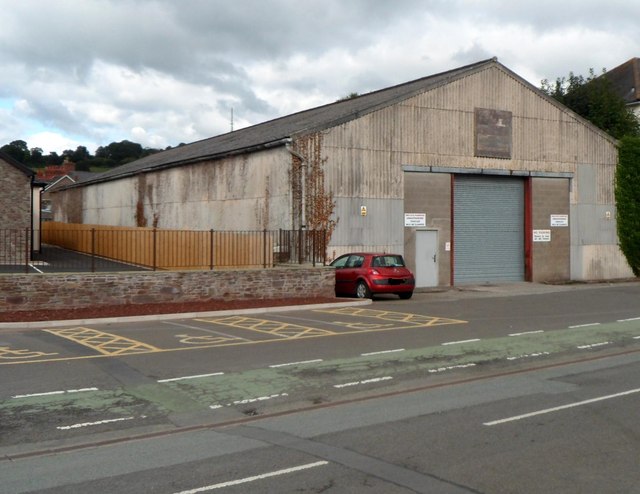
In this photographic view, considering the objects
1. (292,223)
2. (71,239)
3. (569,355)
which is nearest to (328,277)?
(292,223)

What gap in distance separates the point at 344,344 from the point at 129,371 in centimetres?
435

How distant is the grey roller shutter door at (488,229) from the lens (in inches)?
1201

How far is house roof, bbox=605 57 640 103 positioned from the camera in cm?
6205

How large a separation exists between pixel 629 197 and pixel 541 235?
5473mm

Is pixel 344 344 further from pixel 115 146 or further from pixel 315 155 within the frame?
pixel 115 146

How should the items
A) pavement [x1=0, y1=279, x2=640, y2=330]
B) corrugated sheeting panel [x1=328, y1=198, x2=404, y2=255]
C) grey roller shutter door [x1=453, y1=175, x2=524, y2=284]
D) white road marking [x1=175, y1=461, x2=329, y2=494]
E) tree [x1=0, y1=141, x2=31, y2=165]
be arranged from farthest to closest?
1. tree [x1=0, y1=141, x2=31, y2=165]
2. grey roller shutter door [x1=453, y1=175, x2=524, y2=284]
3. corrugated sheeting panel [x1=328, y1=198, x2=404, y2=255]
4. pavement [x1=0, y1=279, x2=640, y2=330]
5. white road marking [x1=175, y1=461, x2=329, y2=494]

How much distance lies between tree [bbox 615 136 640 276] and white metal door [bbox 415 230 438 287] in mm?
10599

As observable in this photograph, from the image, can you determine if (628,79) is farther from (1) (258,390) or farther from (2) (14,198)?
(1) (258,390)

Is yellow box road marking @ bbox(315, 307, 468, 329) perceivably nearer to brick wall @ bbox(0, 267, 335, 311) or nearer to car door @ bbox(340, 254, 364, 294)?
brick wall @ bbox(0, 267, 335, 311)

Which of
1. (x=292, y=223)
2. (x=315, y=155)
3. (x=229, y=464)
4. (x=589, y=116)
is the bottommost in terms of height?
(x=229, y=464)

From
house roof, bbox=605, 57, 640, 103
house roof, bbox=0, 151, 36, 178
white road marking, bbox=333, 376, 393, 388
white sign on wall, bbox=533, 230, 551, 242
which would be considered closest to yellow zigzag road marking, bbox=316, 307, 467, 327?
white road marking, bbox=333, 376, 393, 388

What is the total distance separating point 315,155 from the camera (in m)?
26.5

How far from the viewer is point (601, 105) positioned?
46.8 m

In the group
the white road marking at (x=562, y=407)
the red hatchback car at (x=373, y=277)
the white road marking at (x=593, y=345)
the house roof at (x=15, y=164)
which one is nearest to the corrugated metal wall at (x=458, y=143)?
the red hatchback car at (x=373, y=277)
